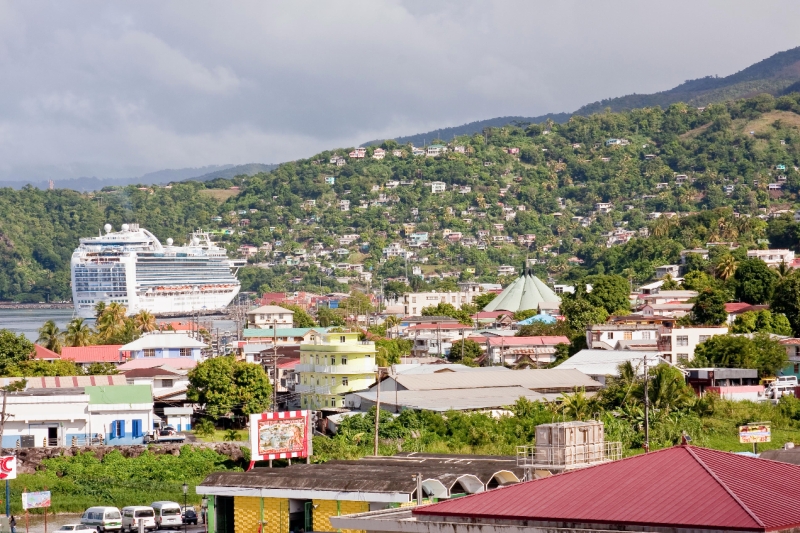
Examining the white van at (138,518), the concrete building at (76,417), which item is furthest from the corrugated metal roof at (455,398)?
the white van at (138,518)

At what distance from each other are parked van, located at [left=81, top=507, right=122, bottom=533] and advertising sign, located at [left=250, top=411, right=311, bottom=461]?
11.4ft

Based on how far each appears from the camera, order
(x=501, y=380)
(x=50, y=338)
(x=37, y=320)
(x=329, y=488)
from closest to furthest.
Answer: (x=329, y=488), (x=501, y=380), (x=50, y=338), (x=37, y=320)

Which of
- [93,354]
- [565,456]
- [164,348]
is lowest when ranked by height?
[93,354]

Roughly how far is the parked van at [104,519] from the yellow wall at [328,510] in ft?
18.0

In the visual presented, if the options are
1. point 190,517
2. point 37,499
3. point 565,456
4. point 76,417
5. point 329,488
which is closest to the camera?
point 565,456

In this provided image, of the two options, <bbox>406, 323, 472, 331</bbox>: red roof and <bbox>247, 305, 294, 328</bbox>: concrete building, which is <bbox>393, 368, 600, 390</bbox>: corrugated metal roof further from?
<bbox>247, 305, 294, 328</bbox>: concrete building

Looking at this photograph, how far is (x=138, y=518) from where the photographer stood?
25.9m

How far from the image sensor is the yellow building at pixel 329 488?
Result: 840 inches

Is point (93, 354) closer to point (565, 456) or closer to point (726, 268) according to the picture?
point (726, 268)

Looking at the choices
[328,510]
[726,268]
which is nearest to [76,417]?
[328,510]

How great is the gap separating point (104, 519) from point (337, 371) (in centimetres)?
1934

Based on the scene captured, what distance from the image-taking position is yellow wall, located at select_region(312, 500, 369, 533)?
22.1 meters

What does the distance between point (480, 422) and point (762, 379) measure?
13.6 m

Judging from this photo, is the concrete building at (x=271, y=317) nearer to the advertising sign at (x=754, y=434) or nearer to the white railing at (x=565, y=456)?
the advertising sign at (x=754, y=434)
